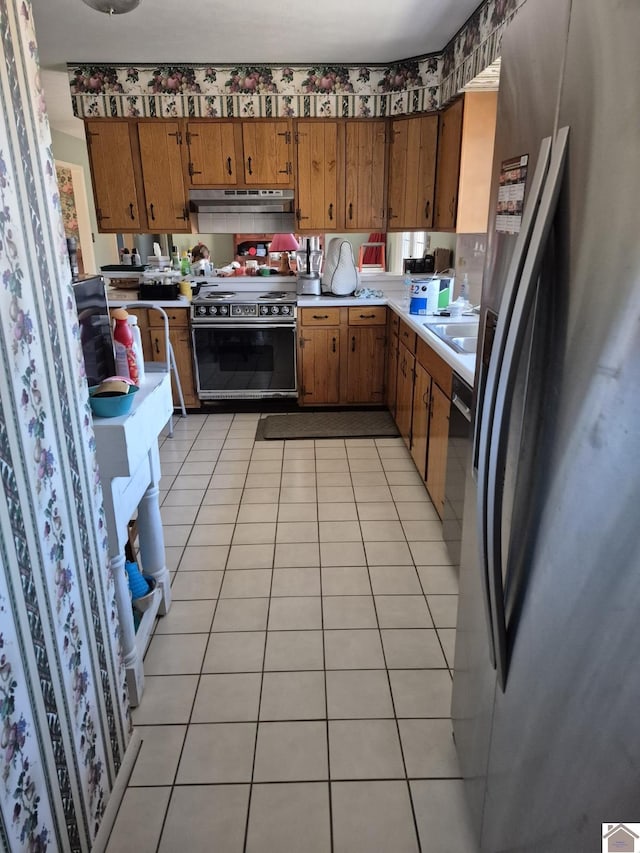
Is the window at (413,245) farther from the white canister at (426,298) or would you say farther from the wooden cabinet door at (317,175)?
the white canister at (426,298)

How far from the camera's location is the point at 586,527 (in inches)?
30.0

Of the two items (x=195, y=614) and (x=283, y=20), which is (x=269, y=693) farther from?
(x=283, y=20)

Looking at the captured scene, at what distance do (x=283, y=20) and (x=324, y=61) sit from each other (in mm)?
928

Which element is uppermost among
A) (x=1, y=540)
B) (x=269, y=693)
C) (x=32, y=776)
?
(x=1, y=540)

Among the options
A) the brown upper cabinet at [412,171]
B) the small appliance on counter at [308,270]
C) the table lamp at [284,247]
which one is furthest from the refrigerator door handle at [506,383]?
the table lamp at [284,247]


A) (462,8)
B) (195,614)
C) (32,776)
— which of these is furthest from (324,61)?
(32,776)

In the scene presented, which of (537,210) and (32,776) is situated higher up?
(537,210)

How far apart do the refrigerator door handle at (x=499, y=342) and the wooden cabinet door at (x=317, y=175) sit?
147 inches

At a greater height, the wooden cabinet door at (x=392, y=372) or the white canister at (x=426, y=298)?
the white canister at (x=426, y=298)

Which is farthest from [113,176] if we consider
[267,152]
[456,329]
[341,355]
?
[456,329]

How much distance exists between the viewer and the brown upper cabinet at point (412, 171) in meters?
4.14

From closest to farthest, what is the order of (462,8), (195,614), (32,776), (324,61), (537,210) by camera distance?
1. (537,210)
2. (32,776)
3. (195,614)
4. (462,8)
5. (324,61)

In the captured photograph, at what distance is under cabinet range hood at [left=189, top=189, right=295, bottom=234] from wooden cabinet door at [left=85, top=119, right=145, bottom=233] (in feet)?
1.54

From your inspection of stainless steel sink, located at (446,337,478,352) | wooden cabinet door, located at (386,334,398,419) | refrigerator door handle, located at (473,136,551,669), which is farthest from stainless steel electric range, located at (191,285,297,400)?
refrigerator door handle, located at (473,136,551,669)
